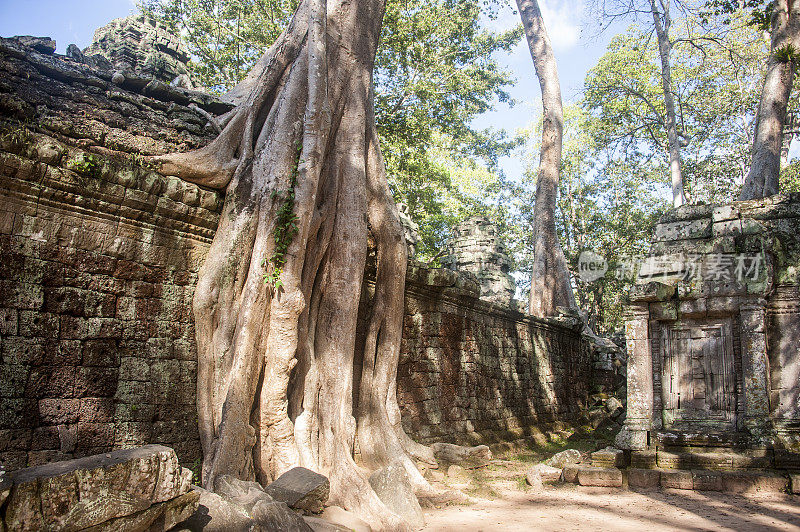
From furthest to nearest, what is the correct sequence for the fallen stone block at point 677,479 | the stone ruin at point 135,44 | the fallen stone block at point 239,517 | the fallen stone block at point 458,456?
the stone ruin at point 135,44 < the fallen stone block at point 458,456 < the fallen stone block at point 677,479 < the fallen stone block at point 239,517

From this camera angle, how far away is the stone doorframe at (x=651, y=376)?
5809mm

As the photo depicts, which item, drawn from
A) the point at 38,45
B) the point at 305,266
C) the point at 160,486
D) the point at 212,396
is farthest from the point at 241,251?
the point at 38,45

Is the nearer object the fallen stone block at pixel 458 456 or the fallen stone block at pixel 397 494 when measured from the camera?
the fallen stone block at pixel 397 494

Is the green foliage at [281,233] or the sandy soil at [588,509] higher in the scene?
the green foliage at [281,233]

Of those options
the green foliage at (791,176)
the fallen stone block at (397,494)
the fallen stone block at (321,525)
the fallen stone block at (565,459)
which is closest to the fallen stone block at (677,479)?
the fallen stone block at (565,459)

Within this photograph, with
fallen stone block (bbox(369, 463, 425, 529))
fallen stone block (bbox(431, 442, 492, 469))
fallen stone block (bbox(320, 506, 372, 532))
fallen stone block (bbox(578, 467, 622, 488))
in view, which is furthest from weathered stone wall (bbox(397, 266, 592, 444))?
fallen stone block (bbox(320, 506, 372, 532))

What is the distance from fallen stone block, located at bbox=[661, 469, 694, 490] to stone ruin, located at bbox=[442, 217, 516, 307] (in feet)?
24.2

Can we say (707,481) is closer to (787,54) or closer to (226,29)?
(787,54)

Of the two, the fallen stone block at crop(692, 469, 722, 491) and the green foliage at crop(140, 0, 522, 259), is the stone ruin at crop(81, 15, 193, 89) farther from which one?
the fallen stone block at crop(692, 469, 722, 491)

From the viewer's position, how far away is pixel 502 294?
12922 mm

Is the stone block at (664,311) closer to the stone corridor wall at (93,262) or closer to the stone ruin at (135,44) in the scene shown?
the stone corridor wall at (93,262)

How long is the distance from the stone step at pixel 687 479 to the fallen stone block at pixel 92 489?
14.6ft

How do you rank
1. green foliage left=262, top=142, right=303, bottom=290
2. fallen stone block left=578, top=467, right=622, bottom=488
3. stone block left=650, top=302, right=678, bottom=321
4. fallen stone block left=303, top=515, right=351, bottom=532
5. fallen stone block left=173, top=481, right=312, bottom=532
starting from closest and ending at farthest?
fallen stone block left=173, top=481, right=312, bottom=532, fallen stone block left=303, top=515, right=351, bottom=532, green foliage left=262, top=142, right=303, bottom=290, fallen stone block left=578, top=467, right=622, bottom=488, stone block left=650, top=302, right=678, bottom=321

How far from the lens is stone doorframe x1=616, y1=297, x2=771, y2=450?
19.1ft
